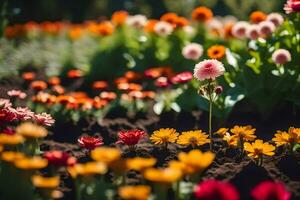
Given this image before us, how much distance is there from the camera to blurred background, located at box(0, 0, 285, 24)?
10.3 m

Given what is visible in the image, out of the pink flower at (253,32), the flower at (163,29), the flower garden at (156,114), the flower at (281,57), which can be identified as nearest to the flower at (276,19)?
the flower garden at (156,114)

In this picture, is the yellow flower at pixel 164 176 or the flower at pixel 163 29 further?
the flower at pixel 163 29

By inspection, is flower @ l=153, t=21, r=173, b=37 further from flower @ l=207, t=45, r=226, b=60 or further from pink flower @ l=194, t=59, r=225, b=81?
pink flower @ l=194, t=59, r=225, b=81

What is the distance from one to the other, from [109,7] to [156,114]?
994cm

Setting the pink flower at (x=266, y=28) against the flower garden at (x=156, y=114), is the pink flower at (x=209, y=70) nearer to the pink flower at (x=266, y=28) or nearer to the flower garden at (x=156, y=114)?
the flower garden at (x=156, y=114)

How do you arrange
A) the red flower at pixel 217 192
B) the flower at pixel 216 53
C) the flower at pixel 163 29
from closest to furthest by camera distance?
1. the red flower at pixel 217 192
2. the flower at pixel 216 53
3. the flower at pixel 163 29

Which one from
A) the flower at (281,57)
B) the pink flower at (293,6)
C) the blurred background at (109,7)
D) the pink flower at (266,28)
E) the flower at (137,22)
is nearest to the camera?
the flower at (281,57)

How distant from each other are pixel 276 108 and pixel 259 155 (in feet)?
4.65

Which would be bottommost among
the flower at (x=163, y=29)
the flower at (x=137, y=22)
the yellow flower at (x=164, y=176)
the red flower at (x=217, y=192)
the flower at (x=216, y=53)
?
the red flower at (x=217, y=192)

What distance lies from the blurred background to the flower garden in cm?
342

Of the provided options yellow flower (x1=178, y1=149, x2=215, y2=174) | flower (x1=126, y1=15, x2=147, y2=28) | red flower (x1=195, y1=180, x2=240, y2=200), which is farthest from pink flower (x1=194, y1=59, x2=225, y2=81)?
flower (x1=126, y1=15, x2=147, y2=28)

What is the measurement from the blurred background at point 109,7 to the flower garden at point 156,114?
342 cm

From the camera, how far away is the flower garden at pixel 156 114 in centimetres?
251

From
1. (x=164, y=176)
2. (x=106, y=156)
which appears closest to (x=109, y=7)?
(x=106, y=156)
